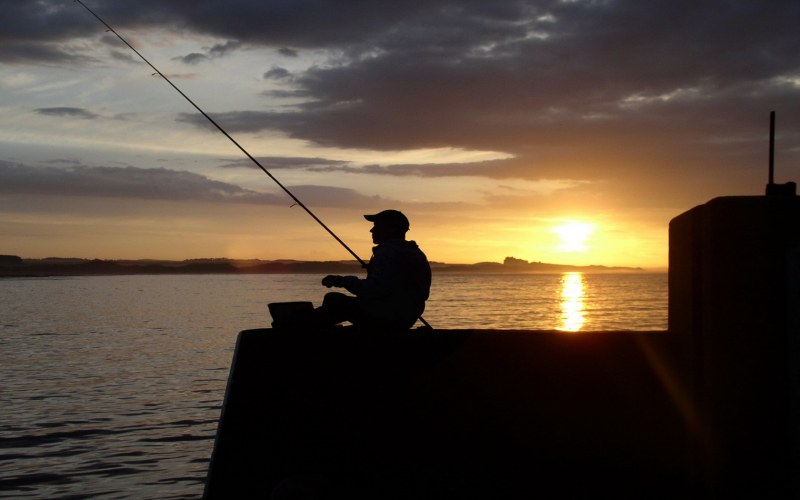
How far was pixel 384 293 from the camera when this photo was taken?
5.73 metres

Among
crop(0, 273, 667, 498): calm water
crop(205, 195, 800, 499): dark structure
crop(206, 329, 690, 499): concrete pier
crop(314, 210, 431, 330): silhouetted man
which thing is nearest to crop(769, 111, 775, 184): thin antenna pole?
crop(205, 195, 800, 499): dark structure

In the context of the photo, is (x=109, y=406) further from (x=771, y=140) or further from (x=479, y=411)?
(x=771, y=140)

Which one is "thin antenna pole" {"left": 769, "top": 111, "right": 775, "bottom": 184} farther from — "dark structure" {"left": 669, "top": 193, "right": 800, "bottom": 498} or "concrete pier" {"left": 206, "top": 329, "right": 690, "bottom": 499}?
"concrete pier" {"left": 206, "top": 329, "right": 690, "bottom": 499}

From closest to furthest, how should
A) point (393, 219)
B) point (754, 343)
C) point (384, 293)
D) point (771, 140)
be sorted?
point (754, 343), point (771, 140), point (384, 293), point (393, 219)

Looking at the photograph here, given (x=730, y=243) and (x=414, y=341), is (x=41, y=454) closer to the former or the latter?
(x=414, y=341)

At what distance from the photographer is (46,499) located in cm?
838

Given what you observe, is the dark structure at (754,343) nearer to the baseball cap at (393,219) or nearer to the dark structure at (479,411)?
the dark structure at (479,411)

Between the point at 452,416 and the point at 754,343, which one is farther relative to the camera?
the point at 452,416

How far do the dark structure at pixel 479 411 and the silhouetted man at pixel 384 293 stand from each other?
289 mm

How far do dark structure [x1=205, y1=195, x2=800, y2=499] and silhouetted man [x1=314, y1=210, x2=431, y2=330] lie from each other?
0.95ft

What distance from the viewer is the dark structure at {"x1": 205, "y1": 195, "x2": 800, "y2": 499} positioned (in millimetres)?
5094

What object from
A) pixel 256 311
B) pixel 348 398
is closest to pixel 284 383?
pixel 348 398

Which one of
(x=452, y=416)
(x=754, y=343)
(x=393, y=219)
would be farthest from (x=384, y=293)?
(x=754, y=343)

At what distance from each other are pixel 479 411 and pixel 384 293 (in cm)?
105
